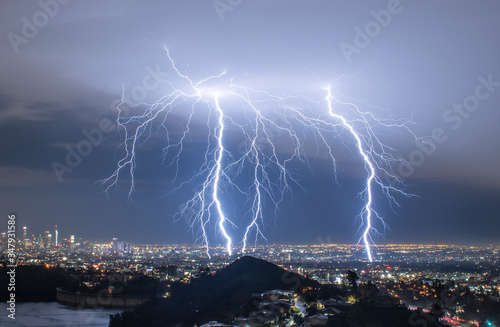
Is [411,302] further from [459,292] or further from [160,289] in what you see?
[160,289]

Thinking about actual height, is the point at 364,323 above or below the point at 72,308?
above

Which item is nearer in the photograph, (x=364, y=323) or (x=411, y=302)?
(x=364, y=323)

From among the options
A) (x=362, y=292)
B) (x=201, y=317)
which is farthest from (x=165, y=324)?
(x=362, y=292)

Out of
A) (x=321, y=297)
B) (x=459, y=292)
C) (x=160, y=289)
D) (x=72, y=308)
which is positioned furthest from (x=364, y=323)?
(x=72, y=308)

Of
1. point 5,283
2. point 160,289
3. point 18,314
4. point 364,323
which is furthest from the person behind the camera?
point 5,283

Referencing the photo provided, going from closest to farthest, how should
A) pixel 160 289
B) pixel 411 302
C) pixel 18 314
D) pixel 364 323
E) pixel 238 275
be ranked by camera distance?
pixel 364 323
pixel 411 302
pixel 238 275
pixel 18 314
pixel 160 289

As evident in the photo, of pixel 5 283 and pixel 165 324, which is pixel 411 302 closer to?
pixel 165 324
